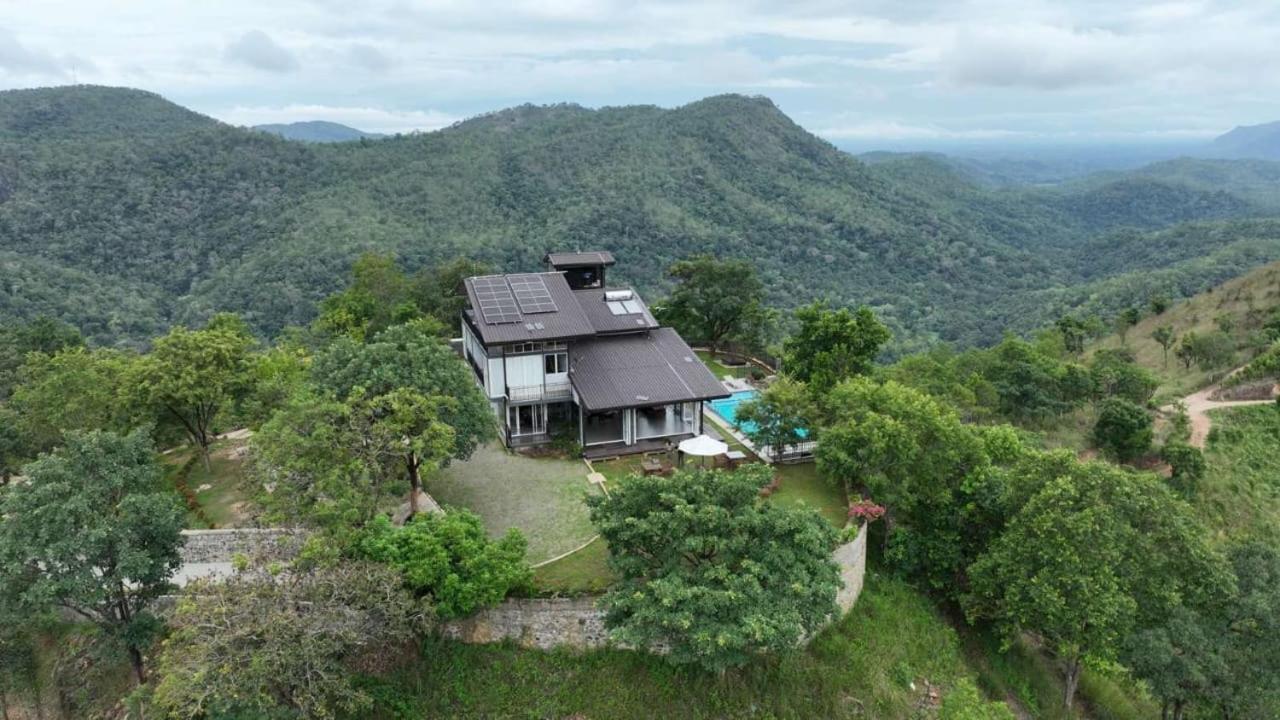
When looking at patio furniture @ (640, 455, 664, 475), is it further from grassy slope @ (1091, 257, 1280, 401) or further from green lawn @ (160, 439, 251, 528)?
grassy slope @ (1091, 257, 1280, 401)

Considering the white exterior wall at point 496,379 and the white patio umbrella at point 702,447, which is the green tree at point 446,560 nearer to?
the white patio umbrella at point 702,447

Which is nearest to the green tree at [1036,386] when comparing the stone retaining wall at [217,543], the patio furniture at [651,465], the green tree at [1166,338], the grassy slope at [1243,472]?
the grassy slope at [1243,472]

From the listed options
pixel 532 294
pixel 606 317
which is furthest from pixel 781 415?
pixel 532 294

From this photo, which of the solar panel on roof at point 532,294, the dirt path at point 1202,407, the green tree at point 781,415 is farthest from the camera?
the dirt path at point 1202,407

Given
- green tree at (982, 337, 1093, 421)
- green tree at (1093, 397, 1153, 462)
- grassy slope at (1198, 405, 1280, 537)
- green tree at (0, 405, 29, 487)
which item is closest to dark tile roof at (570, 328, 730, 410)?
green tree at (982, 337, 1093, 421)

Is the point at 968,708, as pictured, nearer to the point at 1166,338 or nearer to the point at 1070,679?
the point at 1070,679

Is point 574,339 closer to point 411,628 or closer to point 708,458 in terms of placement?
point 708,458
